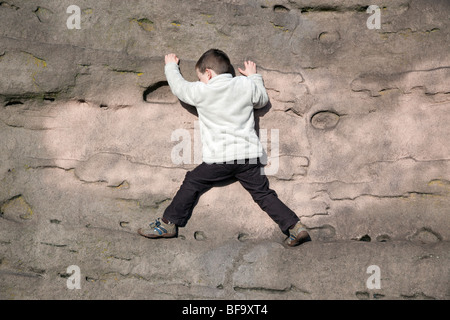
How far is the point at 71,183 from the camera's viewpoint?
2.42 m

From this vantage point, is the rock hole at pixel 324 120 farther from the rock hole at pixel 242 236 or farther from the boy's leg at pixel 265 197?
the rock hole at pixel 242 236

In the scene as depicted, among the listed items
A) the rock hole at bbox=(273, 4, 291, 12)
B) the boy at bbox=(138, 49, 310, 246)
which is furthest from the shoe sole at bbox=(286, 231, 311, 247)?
the rock hole at bbox=(273, 4, 291, 12)

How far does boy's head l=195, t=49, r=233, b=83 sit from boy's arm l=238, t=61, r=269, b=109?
151 millimetres

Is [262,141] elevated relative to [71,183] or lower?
elevated

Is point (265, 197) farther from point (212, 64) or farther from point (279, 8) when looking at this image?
point (279, 8)

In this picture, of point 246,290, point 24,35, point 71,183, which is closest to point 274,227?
point 246,290

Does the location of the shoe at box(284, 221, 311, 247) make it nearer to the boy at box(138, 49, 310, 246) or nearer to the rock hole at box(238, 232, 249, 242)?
the boy at box(138, 49, 310, 246)

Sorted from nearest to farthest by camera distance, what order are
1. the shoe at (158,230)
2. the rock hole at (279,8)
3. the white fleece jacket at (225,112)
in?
the white fleece jacket at (225,112) < the shoe at (158,230) < the rock hole at (279,8)

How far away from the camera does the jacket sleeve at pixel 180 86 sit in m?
2.21

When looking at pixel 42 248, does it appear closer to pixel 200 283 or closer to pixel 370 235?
pixel 200 283

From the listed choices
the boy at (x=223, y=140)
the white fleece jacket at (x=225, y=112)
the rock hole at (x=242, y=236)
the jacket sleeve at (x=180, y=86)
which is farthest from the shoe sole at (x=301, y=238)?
the jacket sleeve at (x=180, y=86)

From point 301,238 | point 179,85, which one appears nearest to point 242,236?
point 301,238

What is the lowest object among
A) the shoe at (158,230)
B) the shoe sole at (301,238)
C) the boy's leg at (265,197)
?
the shoe sole at (301,238)

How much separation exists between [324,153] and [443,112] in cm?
75
